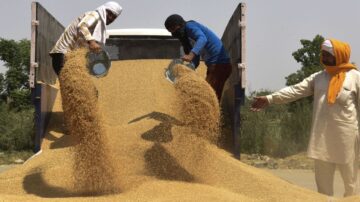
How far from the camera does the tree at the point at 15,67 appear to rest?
26.2 m

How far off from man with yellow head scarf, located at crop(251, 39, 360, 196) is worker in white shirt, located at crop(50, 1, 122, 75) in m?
2.04

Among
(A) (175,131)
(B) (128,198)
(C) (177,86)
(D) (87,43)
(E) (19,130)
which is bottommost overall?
(E) (19,130)

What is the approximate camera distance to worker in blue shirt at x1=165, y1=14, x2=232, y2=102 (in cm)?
581

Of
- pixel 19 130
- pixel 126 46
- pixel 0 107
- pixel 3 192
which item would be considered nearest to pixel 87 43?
pixel 3 192

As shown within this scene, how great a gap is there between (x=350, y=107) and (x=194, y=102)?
55.2 inches

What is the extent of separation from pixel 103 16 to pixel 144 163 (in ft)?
4.77

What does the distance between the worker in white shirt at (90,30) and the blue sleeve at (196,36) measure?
78cm

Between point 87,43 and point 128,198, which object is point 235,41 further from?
point 128,198

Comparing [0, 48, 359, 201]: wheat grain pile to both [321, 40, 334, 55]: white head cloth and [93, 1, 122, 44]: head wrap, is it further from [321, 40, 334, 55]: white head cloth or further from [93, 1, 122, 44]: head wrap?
[321, 40, 334, 55]: white head cloth

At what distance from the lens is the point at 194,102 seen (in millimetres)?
4758

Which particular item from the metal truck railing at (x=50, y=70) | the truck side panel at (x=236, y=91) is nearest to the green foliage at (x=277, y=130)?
the metal truck railing at (x=50, y=70)

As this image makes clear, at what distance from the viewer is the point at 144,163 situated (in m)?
5.04

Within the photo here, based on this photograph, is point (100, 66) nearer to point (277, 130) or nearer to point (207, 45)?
point (207, 45)

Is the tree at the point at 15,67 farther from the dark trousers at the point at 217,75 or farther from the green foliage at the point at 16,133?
the dark trousers at the point at 217,75
